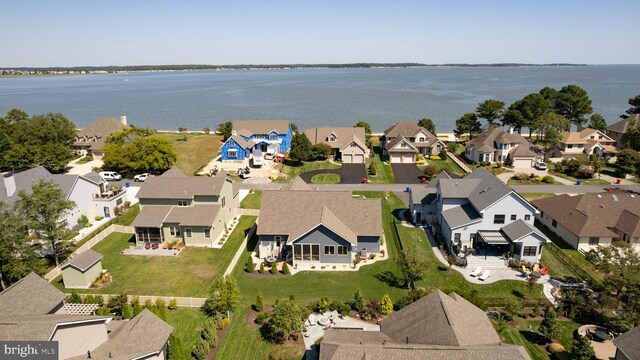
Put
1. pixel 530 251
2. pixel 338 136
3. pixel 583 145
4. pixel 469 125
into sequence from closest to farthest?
pixel 530 251 < pixel 583 145 < pixel 338 136 < pixel 469 125

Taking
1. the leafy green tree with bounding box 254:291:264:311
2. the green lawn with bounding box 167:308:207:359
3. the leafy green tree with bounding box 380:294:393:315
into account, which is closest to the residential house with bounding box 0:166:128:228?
the green lawn with bounding box 167:308:207:359

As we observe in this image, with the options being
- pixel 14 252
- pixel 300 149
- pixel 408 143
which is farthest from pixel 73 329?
pixel 408 143

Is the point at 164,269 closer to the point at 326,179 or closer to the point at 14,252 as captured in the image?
the point at 14,252

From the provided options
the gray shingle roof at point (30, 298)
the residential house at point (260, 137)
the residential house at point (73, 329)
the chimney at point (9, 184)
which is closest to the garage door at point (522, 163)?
the residential house at point (260, 137)

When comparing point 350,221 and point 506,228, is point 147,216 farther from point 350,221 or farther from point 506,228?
point 506,228

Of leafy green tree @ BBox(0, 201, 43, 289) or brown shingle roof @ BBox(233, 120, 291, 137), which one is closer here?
leafy green tree @ BBox(0, 201, 43, 289)

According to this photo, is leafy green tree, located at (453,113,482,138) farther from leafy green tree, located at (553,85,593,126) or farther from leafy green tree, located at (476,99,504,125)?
leafy green tree, located at (553,85,593,126)

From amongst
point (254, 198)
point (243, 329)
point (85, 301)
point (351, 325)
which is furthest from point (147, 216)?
point (351, 325)
